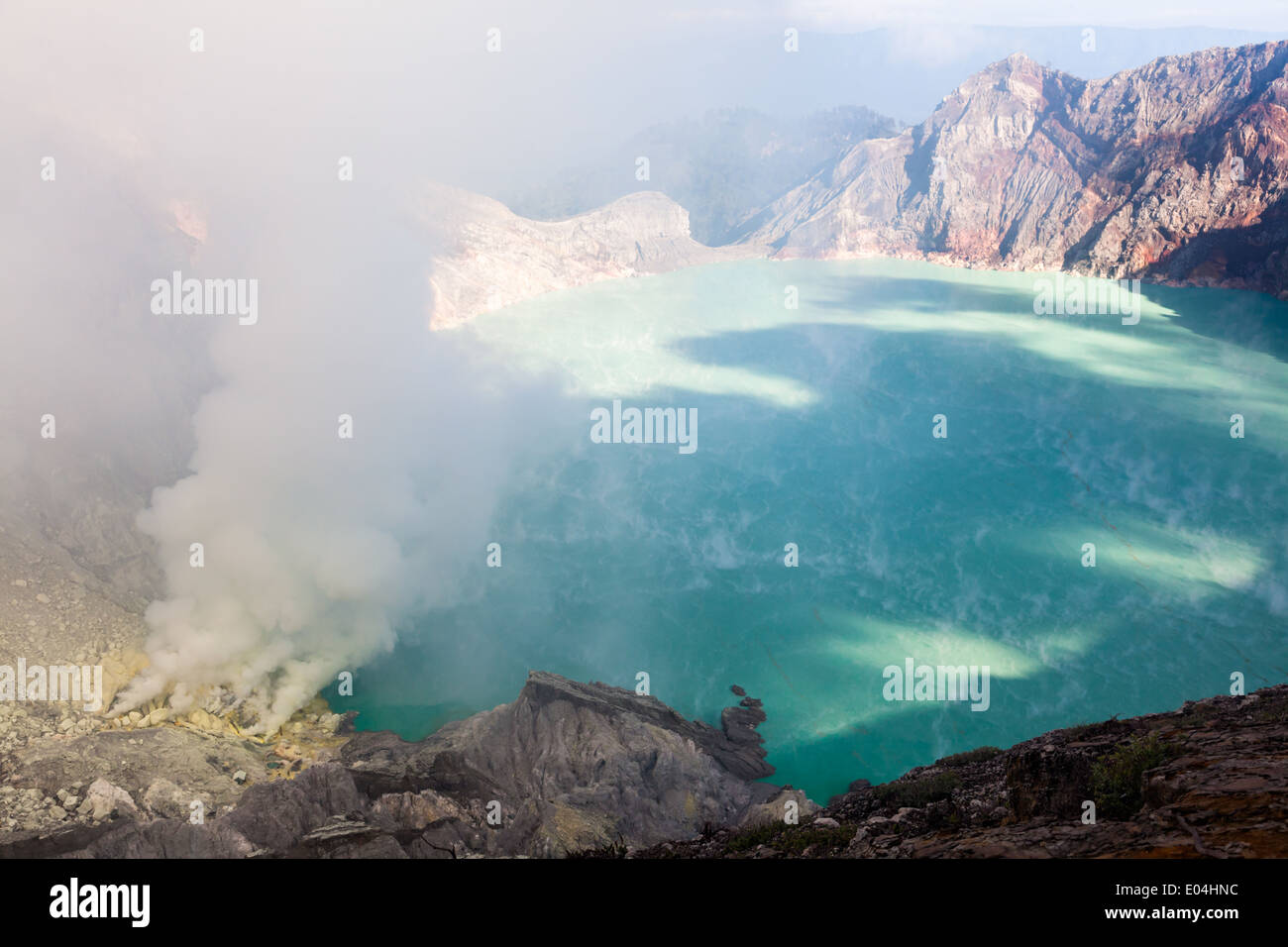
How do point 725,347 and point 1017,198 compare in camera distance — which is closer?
point 725,347

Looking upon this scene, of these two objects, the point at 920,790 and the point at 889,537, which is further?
the point at 889,537

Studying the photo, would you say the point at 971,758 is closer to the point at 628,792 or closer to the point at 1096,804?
the point at 628,792

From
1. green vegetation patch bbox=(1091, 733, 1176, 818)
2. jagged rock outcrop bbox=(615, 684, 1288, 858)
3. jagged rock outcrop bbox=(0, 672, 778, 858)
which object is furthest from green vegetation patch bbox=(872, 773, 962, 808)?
jagged rock outcrop bbox=(0, 672, 778, 858)

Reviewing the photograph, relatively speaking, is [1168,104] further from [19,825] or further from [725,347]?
[19,825]

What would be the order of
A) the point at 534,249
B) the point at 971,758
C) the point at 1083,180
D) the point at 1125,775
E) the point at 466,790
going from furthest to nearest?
the point at 1083,180 < the point at 534,249 < the point at 971,758 < the point at 466,790 < the point at 1125,775

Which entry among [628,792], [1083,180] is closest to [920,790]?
[628,792]
